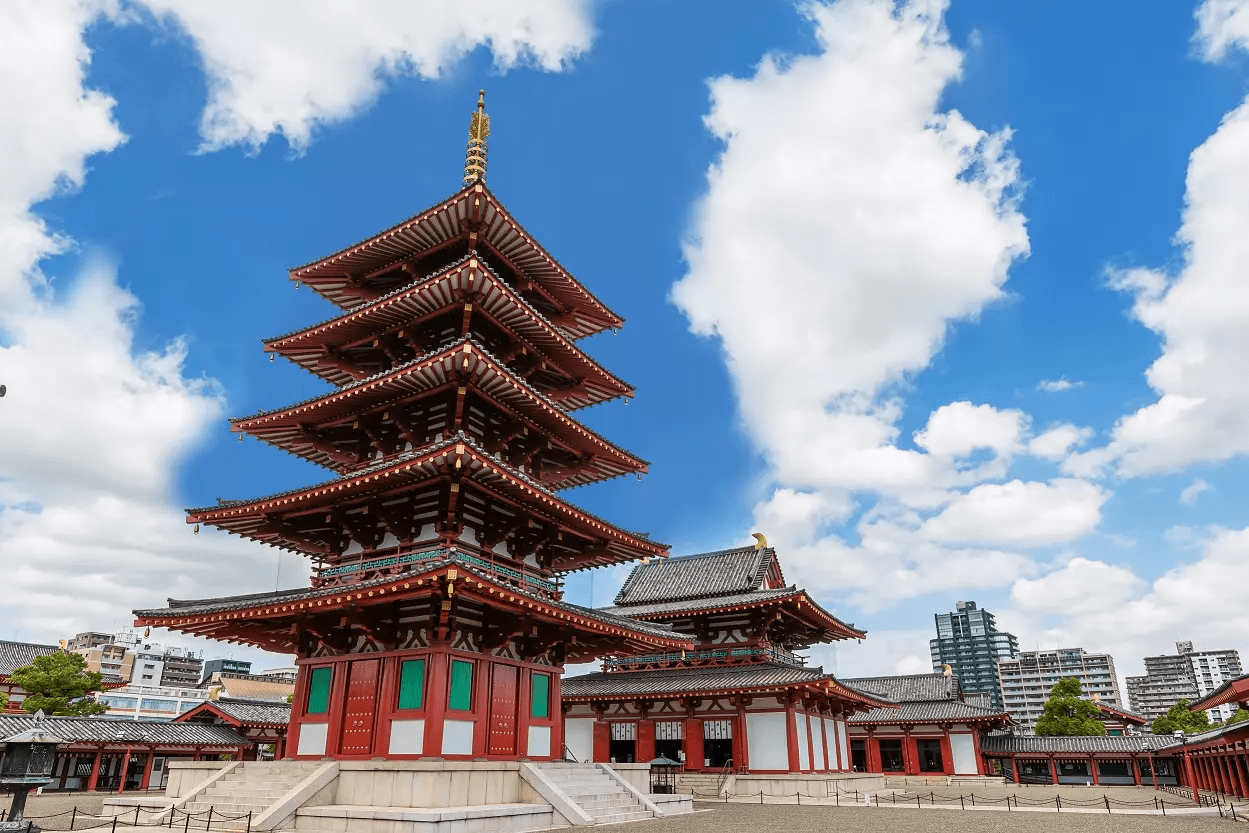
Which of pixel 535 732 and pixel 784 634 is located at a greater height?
pixel 784 634

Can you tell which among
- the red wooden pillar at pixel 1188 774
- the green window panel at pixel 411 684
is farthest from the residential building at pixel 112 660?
the red wooden pillar at pixel 1188 774

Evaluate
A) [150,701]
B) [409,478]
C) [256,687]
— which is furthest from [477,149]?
[256,687]

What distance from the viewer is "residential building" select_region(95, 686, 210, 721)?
90262 mm

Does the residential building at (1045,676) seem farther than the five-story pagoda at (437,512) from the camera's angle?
Yes

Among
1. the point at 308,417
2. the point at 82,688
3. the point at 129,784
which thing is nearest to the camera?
the point at 308,417

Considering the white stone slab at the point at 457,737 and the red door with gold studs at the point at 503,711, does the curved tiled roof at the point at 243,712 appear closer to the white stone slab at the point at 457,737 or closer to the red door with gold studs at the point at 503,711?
the red door with gold studs at the point at 503,711

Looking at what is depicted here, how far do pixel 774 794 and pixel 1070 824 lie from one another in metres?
13.9

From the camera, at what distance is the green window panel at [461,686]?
70.0 feet

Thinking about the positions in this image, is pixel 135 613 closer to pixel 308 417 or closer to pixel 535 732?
pixel 308 417

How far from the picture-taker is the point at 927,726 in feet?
195

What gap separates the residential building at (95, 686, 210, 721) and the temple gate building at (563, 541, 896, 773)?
70.3 meters

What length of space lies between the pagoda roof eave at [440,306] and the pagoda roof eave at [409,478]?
16.7 ft

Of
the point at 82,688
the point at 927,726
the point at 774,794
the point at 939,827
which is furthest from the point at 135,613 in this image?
the point at 927,726

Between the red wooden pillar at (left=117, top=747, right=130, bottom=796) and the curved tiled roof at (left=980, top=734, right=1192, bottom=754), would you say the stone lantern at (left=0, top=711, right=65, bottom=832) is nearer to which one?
the red wooden pillar at (left=117, top=747, right=130, bottom=796)
